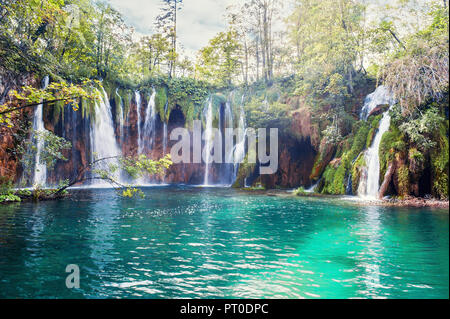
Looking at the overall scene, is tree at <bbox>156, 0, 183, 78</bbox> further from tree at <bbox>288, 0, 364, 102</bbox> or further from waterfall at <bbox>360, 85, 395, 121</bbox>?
waterfall at <bbox>360, 85, 395, 121</bbox>

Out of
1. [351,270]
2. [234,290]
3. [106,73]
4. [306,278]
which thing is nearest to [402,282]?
[351,270]

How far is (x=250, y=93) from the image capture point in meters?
29.8

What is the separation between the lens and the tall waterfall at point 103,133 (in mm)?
24125

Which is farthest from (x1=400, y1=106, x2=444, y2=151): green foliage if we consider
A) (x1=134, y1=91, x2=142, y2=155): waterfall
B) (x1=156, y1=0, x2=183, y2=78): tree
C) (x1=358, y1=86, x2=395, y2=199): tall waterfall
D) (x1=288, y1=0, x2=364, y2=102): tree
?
(x1=156, y1=0, x2=183, y2=78): tree

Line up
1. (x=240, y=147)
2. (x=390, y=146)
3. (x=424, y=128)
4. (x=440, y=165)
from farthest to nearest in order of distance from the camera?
(x=240, y=147), (x=390, y=146), (x=424, y=128), (x=440, y=165)

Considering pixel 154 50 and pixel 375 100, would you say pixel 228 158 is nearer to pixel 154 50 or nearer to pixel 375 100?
pixel 375 100

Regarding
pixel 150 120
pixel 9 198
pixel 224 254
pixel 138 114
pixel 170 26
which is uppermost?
pixel 170 26

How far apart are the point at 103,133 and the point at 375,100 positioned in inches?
822

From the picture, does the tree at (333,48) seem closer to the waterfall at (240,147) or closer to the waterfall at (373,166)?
the waterfall at (373,166)

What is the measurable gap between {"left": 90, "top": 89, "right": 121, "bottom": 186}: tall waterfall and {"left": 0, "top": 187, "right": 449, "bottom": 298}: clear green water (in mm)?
13554

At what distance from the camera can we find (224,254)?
6.28 m

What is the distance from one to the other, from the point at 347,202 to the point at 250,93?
718 inches

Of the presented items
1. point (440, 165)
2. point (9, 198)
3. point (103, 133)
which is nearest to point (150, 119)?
point (103, 133)

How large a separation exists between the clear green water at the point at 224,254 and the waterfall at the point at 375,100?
33.2 ft
